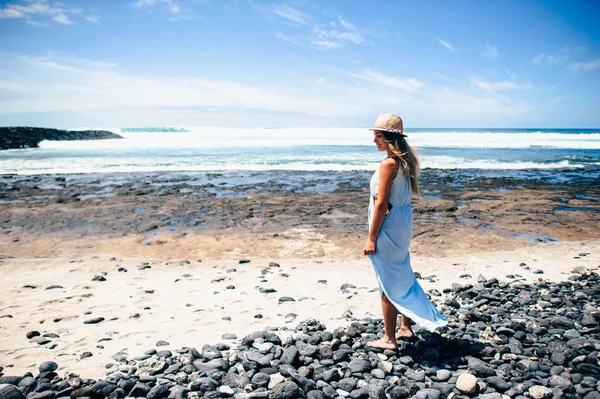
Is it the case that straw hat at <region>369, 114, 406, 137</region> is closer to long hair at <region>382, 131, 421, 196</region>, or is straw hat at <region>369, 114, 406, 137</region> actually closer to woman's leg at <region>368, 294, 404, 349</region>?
long hair at <region>382, 131, 421, 196</region>

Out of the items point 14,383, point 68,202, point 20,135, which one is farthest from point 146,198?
point 20,135

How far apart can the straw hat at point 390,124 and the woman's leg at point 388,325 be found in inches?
58.6

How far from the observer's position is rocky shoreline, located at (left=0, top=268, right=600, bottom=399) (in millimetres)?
2961

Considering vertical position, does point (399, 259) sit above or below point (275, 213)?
above

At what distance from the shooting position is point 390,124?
10.8 feet

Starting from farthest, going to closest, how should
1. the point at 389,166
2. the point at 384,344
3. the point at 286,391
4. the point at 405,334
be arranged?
the point at 405,334 < the point at 384,344 < the point at 389,166 < the point at 286,391

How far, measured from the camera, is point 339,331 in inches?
152

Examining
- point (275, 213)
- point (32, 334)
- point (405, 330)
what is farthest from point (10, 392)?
point (275, 213)

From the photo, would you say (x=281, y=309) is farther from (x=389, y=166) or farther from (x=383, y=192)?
(x=389, y=166)

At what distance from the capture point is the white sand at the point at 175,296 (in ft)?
12.7

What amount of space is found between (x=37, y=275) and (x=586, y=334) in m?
7.14

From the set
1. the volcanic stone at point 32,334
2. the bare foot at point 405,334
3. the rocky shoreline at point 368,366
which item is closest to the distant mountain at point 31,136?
the volcanic stone at point 32,334

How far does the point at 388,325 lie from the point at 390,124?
182cm

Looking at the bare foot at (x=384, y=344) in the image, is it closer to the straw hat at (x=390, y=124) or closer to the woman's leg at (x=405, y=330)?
the woman's leg at (x=405, y=330)
